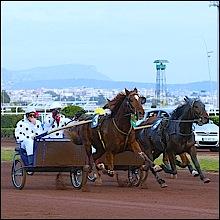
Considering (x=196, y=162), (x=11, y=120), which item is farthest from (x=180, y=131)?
(x=11, y=120)

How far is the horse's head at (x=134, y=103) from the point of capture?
15203 mm

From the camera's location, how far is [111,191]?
1550 cm

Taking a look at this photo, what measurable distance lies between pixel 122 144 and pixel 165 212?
4.18m

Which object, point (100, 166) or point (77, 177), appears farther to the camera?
point (77, 177)

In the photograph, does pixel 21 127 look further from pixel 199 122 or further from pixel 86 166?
pixel 199 122

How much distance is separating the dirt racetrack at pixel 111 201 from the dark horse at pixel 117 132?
63cm

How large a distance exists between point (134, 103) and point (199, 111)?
1396mm

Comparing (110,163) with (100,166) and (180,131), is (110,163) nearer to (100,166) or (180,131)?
(100,166)

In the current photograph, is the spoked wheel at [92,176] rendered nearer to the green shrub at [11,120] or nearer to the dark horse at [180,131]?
the dark horse at [180,131]

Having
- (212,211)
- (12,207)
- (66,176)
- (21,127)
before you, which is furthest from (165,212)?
(66,176)

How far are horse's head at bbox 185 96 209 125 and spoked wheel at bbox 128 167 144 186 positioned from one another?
62.8 inches

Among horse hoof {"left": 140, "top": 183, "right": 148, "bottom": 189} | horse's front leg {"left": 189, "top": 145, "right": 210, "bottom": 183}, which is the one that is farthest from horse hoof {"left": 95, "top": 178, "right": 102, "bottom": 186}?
horse's front leg {"left": 189, "top": 145, "right": 210, "bottom": 183}

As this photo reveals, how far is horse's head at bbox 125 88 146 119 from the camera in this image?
15.2 m

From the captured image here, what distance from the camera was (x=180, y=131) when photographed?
626 inches
